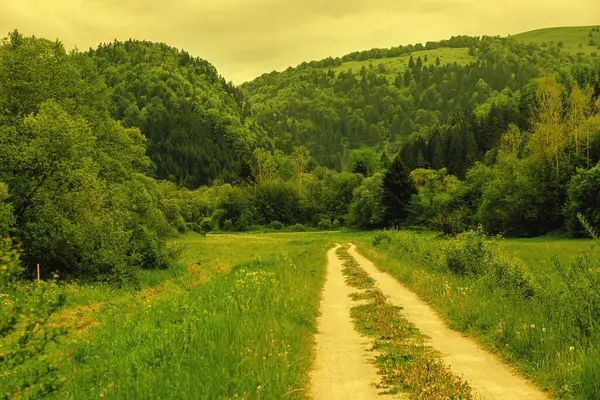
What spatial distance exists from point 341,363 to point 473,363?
2721mm

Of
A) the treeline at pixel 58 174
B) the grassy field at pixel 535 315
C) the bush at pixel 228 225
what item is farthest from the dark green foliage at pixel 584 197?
the bush at pixel 228 225

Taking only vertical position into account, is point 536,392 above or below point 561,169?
below

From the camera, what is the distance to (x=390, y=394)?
307 inches

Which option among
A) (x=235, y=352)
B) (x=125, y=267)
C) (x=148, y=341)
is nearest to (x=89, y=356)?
(x=148, y=341)

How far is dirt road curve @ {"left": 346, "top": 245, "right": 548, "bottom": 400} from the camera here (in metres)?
7.80

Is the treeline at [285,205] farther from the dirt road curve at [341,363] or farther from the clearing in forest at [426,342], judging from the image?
the dirt road curve at [341,363]

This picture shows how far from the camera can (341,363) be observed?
9742 mm

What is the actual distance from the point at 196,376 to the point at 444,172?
111 m

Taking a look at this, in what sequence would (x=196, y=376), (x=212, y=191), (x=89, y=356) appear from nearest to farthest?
(x=196, y=376)
(x=89, y=356)
(x=212, y=191)

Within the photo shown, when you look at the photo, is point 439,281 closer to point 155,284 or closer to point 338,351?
point 338,351

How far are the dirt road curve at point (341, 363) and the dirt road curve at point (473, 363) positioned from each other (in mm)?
1759

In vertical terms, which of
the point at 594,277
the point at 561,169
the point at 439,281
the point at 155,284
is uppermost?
the point at 561,169

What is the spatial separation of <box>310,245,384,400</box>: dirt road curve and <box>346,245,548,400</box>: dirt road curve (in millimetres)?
1759

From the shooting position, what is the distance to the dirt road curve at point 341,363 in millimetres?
8031
